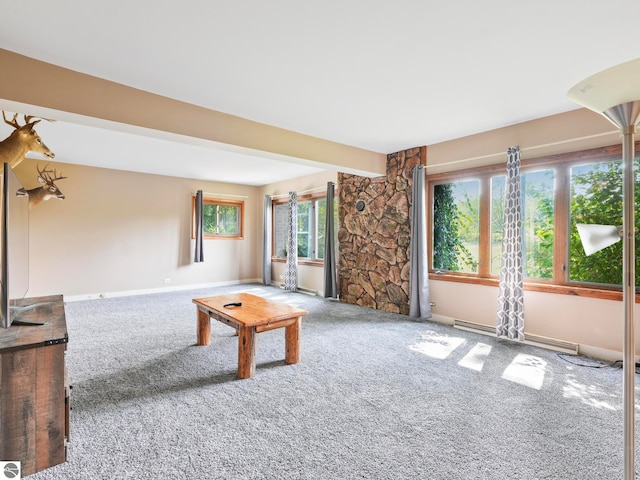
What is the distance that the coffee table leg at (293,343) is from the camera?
285 cm

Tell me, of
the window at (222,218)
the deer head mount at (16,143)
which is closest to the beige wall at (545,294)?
the deer head mount at (16,143)

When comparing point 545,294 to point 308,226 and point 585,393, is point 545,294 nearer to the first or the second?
point 585,393

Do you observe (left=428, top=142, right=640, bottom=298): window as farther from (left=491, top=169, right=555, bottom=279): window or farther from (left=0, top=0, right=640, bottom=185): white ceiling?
(left=0, top=0, right=640, bottom=185): white ceiling

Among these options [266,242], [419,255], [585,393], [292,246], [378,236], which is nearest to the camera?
[585,393]

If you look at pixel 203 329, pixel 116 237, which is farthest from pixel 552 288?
pixel 116 237

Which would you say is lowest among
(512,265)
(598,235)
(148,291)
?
(148,291)

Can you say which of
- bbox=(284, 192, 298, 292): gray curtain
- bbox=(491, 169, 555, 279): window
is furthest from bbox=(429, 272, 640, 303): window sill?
bbox=(284, 192, 298, 292): gray curtain

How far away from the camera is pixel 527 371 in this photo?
2.71m

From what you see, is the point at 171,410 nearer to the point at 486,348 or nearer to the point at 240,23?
the point at 240,23

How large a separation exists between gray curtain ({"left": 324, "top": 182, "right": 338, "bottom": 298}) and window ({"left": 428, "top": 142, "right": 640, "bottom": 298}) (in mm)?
1792

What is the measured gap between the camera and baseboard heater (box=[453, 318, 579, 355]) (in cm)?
316

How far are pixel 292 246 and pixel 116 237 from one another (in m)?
3.27

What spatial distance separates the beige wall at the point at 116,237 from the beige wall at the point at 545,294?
5008 millimetres

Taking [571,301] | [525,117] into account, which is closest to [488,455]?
[571,301]
